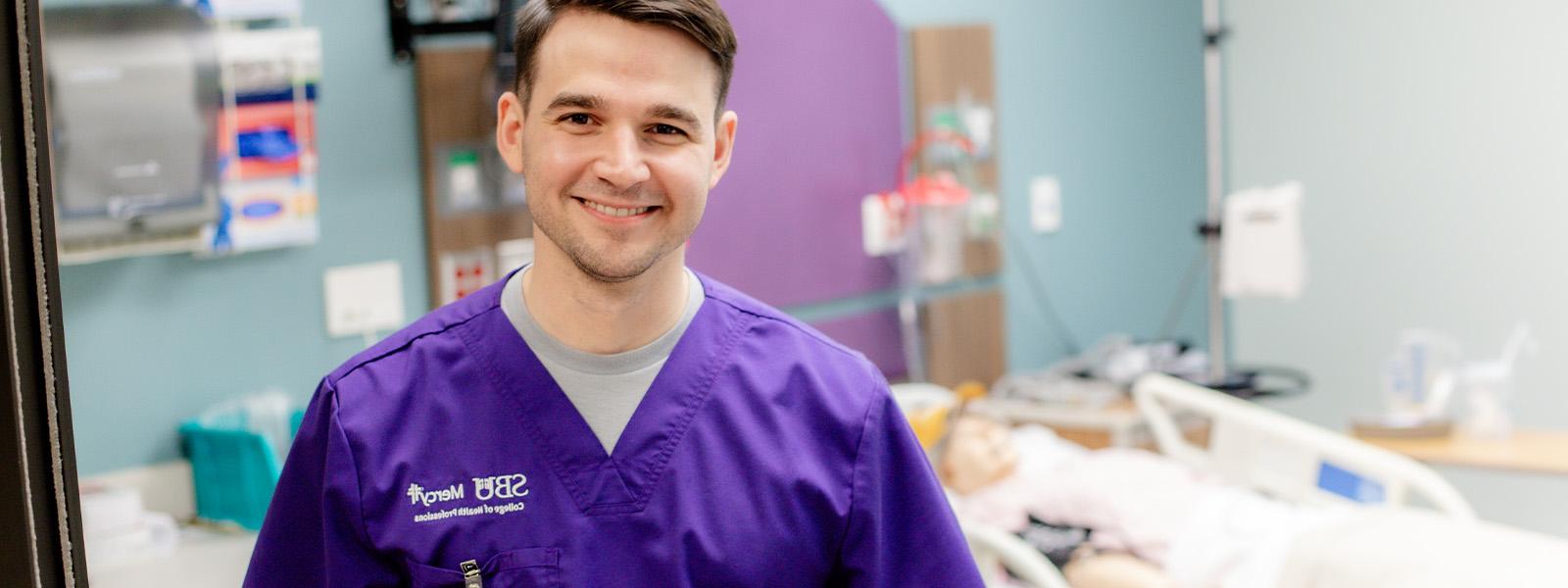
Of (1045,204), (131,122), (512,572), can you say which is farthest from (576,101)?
A: (1045,204)

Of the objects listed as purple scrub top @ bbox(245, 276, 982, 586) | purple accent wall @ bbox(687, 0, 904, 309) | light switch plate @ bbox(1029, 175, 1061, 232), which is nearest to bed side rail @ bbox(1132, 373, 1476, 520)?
purple accent wall @ bbox(687, 0, 904, 309)

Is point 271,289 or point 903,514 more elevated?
point 271,289

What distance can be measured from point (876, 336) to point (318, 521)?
2366 mm

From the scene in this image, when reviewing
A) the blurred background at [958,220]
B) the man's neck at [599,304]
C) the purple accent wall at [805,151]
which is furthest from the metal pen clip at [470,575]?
the purple accent wall at [805,151]

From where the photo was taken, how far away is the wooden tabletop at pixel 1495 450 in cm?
277

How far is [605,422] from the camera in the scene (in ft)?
A: 4.16

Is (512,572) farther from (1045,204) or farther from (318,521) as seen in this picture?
(1045,204)

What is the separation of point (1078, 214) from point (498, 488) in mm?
3101

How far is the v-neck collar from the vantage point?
4.02 feet

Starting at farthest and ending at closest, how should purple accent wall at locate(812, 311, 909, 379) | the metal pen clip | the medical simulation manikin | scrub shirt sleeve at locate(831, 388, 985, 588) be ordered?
purple accent wall at locate(812, 311, 909, 379) → the medical simulation manikin → scrub shirt sleeve at locate(831, 388, 985, 588) → the metal pen clip

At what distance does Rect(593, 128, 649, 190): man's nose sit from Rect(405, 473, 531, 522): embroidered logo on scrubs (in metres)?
0.27

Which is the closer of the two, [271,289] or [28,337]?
[28,337]

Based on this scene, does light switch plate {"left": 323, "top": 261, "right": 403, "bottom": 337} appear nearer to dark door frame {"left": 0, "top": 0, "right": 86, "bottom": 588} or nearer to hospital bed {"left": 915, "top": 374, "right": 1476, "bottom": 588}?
hospital bed {"left": 915, "top": 374, "right": 1476, "bottom": 588}

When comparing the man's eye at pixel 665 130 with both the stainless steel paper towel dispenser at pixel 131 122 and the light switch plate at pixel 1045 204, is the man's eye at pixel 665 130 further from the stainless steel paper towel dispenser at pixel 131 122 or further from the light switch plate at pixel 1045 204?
the light switch plate at pixel 1045 204
